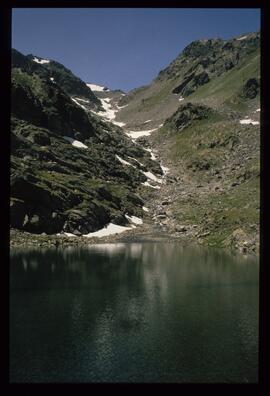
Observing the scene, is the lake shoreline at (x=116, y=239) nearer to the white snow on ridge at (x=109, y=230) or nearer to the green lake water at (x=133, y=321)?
the white snow on ridge at (x=109, y=230)

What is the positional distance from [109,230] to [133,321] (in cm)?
10453

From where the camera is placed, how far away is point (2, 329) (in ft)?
31.8

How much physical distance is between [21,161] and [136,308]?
381ft

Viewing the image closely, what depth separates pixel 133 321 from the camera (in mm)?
54156

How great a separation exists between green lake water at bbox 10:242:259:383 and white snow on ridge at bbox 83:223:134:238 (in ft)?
156

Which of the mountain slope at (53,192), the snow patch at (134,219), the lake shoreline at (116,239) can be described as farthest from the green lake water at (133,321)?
the snow patch at (134,219)

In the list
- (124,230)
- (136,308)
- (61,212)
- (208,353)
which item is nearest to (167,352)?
(208,353)

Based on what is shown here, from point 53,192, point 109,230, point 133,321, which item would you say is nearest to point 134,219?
point 109,230

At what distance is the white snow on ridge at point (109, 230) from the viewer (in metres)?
150

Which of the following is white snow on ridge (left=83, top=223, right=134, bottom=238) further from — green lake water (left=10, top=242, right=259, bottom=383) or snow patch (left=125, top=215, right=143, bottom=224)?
green lake water (left=10, top=242, right=259, bottom=383)

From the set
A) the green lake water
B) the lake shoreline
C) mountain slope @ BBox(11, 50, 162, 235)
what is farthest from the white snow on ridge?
the green lake water

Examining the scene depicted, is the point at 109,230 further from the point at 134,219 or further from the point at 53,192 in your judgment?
the point at 53,192

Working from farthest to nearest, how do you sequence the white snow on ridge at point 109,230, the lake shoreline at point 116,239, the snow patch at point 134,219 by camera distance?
the snow patch at point 134,219 → the white snow on ridge at point 109,230 → the lake shoreline at point 116,239

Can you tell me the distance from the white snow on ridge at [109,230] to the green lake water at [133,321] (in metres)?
47.6
